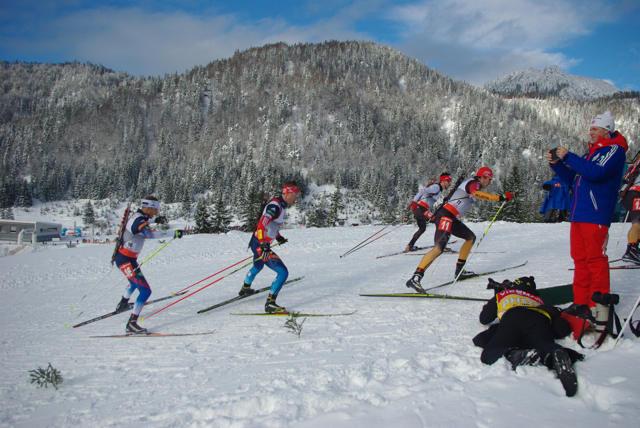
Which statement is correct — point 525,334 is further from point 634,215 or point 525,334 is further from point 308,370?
point 634,215

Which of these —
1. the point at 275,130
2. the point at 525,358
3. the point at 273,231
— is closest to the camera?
the point at 525,358

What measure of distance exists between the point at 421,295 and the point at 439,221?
1.76 m

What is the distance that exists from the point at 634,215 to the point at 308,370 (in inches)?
296

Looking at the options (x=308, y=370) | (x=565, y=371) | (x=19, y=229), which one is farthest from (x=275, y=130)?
(x=565, y=371)

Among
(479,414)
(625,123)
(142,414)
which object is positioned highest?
Result: (625,123)

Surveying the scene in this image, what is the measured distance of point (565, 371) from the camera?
7.21 feet

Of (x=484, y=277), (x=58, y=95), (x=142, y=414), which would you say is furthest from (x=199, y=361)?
(x=58, y=95)

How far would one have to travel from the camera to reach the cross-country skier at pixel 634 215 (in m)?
6.20

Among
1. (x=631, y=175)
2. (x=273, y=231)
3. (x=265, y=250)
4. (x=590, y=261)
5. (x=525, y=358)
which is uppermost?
(x=631, y=175)

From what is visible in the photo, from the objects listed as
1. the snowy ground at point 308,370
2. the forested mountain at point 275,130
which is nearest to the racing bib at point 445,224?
the snowy ground at point 308,370

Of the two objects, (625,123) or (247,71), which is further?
(247,71)

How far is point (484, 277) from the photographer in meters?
6.73

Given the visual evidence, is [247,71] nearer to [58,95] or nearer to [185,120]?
[185,120]

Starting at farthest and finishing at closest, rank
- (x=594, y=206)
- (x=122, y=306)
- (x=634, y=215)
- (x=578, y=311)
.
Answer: (x=634, y=215)
(x=122, y=306)
(x=594, y=206)
(x=578, y=311)
